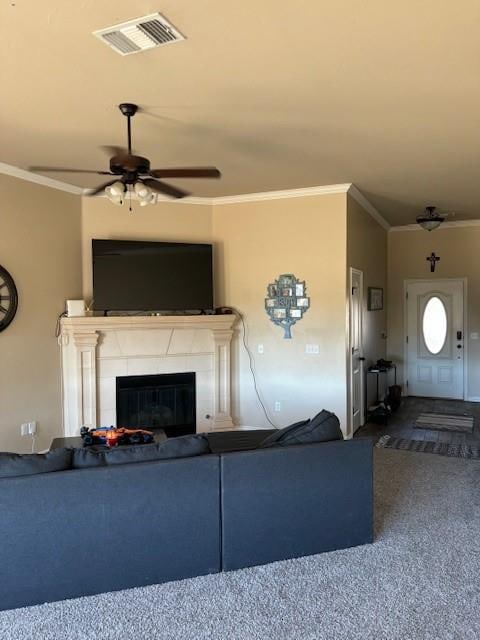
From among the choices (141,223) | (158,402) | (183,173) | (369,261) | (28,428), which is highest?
(141,223)

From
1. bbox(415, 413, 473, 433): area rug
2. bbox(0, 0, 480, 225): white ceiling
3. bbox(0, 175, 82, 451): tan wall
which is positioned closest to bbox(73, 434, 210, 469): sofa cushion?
bbox(0, 0, 480, 225): white ceiling

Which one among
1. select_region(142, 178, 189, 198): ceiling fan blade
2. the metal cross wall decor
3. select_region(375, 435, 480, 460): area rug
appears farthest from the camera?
the metal cross wall decor

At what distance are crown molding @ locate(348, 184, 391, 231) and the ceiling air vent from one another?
3.34 m

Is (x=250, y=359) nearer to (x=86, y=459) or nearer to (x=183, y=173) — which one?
(x=183, y=173)

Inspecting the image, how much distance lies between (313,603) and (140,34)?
3.03 meters

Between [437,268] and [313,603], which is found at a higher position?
[437,268]

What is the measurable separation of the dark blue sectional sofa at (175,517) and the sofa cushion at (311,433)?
A: 0.33 ft

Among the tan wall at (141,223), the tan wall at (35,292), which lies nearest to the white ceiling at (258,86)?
the tan wall at (35,292)

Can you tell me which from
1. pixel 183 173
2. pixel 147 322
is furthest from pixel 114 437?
pixel 183 173

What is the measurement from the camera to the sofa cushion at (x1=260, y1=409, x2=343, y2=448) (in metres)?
3.01

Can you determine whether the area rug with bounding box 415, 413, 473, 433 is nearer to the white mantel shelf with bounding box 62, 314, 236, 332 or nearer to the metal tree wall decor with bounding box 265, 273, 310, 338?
the metal tree wall decor with bounding box 265, 273, 310, 338

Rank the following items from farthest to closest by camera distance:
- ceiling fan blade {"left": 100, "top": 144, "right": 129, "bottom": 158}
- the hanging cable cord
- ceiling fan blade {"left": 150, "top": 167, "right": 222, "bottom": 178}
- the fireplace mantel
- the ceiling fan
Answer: the hanging cable cord → the fireplace mantel → ceiling fan blade {"left": 100, "top": 144, "right": 129, "bottom": 158} → ceiling fan blade {"left": 150, "top": 167, "right": 222, "bottom": 178} → the ceiling fan

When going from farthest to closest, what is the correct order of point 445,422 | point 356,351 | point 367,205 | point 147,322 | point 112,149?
point 445,422 < point 367,205 < point 356,351 < point 147,322 < point 112,149

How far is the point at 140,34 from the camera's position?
236 centimetres
